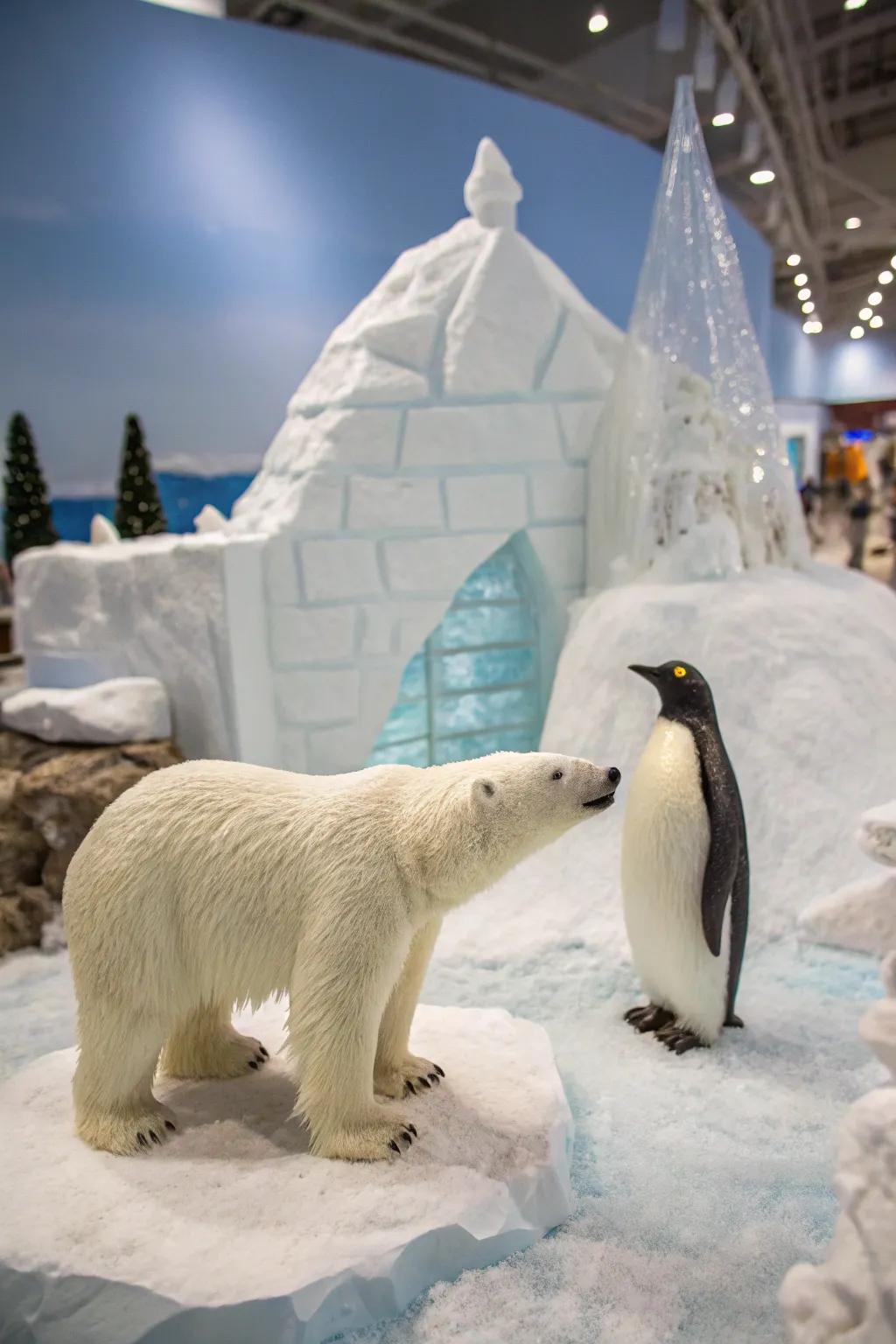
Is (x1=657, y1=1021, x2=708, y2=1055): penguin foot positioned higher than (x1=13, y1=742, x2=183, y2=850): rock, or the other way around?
(x1=13, y1=742, x2=183, y2=850): rock

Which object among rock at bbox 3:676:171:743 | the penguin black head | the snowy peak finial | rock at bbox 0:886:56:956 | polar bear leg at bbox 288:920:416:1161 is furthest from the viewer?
the snowy peak finial

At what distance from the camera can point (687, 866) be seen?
2.53m

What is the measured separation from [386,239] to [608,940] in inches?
140

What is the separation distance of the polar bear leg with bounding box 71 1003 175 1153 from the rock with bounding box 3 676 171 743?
6.01 feet

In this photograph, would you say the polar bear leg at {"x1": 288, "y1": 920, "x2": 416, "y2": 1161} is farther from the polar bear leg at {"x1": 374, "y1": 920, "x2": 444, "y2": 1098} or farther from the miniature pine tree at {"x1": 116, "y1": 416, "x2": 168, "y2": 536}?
the miniature pine tree at {"x1": 116, "y1": 416, "x2": 168, "y2": 536}

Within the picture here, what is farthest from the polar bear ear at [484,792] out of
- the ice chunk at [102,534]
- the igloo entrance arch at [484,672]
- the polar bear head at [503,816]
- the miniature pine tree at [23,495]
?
the miniature pine tree at [23,495]

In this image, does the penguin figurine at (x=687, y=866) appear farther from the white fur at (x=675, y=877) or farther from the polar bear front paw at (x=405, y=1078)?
the polar bear front paw at (x=405, y=1078)

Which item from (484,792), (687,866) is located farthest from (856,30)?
(484,792)

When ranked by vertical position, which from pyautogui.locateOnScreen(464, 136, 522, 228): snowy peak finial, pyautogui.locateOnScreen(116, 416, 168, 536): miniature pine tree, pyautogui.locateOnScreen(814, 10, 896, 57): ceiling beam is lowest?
pyautogui.locateOnScreen(116, 416, 168, 536): miniature pine tree

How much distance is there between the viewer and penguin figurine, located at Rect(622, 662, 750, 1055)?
2.52 metres

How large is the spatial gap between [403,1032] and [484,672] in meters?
2.33

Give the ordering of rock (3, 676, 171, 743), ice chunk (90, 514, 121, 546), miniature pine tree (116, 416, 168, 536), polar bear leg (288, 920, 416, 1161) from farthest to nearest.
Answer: miniature pine tree (116, 416, 168, 536) < ice chunk (90, 514, 121, 546) < rock (3, 676, 171, 743) < polar bear leg (288, 920, 416, 1161)

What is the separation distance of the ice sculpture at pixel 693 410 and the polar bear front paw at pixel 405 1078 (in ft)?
7.12

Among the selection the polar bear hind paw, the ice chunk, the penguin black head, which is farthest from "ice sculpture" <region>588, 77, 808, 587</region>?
the polar bear hind paw
